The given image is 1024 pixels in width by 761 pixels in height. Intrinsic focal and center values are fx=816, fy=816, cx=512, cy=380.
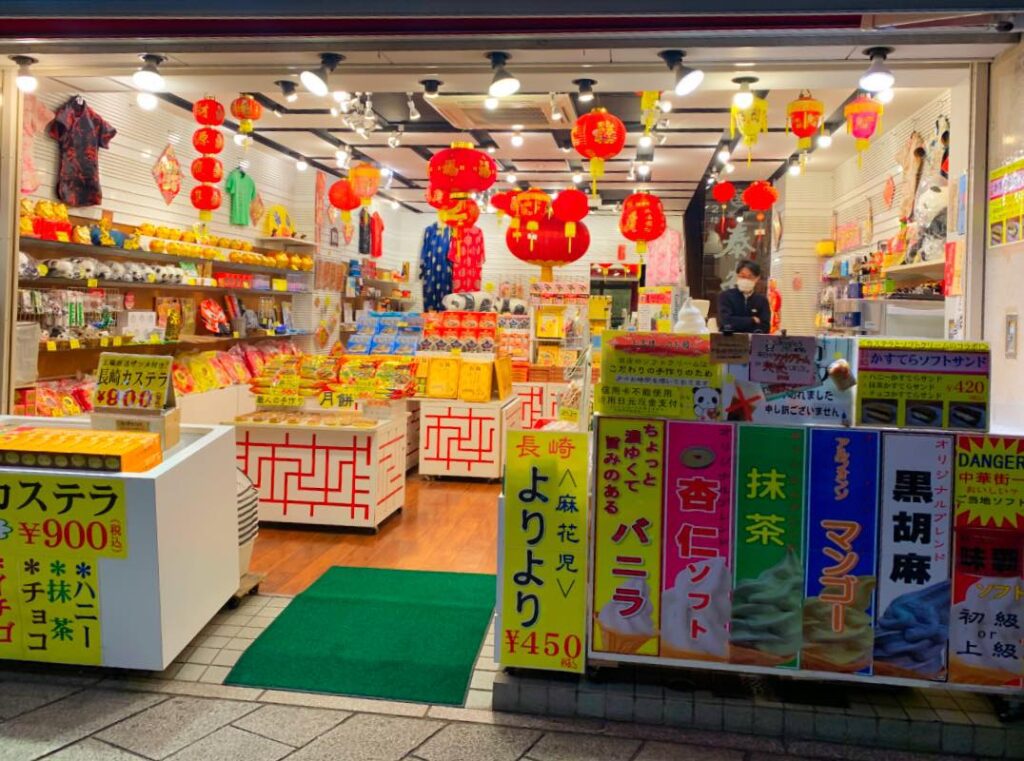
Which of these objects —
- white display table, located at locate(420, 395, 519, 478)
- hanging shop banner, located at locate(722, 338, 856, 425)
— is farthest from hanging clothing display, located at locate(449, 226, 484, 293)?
hanging shop banner, located at locate(722, 338, 856, 425)

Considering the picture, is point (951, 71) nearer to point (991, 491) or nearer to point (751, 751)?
point (991, 491)

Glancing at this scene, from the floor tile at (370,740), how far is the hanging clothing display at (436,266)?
37.4 ft

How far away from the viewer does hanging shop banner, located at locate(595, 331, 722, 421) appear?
2.94 m

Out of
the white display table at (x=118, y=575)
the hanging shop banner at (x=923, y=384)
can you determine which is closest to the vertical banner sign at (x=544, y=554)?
the hanging shop banner at (x=923, y=384)

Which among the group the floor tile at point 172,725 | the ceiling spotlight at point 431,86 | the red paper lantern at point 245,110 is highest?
the red paper lantern at point 245,110

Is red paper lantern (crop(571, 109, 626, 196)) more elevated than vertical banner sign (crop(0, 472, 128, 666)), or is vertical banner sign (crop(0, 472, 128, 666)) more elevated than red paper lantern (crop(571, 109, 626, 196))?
red paper lantern (crop(571, 109, 626, 196))

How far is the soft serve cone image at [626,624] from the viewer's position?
9.75 ft

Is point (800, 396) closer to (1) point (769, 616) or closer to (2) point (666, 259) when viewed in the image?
(1) point (769, 616)

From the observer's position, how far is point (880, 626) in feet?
9.39

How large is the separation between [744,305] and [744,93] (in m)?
2.12

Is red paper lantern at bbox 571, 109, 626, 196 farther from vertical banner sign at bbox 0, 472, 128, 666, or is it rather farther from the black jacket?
vertical banner sign at bbox 0, 472, 128, 666

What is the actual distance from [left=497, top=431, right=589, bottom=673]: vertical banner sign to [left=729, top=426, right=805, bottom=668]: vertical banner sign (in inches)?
22.2

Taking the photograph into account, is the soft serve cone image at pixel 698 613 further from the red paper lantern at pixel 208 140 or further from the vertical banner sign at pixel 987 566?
the red paper lantern at pixel 208 140

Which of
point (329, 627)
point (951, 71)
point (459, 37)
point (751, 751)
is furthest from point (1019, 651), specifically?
point (459, 37)
